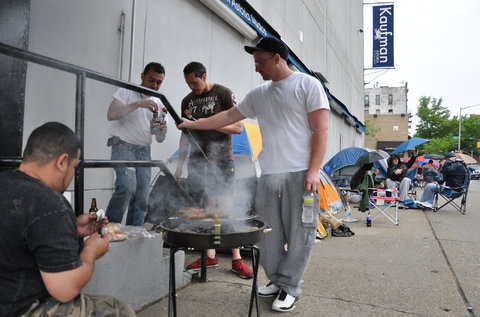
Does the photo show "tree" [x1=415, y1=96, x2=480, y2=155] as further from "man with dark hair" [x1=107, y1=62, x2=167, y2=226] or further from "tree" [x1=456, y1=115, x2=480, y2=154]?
"man with dark hair" [x1=107, y1=62, x2=167, y2=226]

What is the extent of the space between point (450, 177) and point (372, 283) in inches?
286

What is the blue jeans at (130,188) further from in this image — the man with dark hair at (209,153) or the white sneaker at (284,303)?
the white sneaker at (284,303)

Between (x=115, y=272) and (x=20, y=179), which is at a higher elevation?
(x=20, y=179)

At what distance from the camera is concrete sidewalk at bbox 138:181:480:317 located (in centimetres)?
275

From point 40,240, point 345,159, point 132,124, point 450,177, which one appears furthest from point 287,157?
point 345,159

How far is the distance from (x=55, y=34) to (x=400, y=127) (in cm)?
6367

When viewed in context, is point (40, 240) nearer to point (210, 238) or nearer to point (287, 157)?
point (210, 238)

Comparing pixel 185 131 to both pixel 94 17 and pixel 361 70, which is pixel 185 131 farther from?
pixel 361 70

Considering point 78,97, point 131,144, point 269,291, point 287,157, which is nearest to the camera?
point 78,97

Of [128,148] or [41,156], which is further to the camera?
[128,148]

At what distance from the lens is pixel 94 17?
418cm

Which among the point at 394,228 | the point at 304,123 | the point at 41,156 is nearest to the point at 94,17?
the point at 304,123

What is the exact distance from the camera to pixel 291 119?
2.70m

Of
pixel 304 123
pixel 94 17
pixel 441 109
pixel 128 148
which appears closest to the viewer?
pixel 304 123
